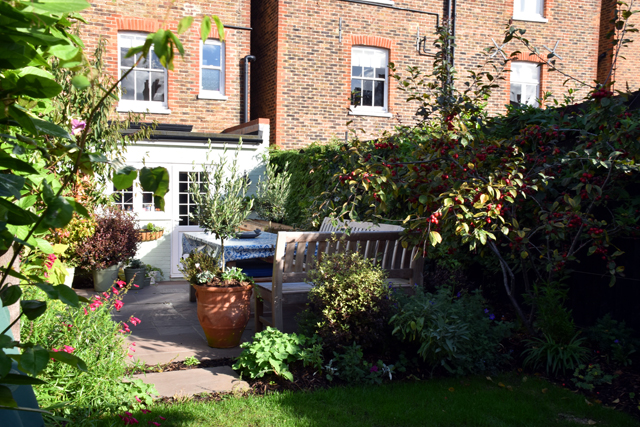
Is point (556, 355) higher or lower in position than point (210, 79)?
lower

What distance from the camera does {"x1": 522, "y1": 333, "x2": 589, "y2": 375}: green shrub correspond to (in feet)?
13.7

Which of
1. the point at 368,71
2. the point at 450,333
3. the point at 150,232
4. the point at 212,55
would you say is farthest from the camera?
the point at 368,71

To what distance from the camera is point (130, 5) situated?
37.5ft

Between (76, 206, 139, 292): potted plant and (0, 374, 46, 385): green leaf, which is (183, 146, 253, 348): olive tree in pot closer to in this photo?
(76, 206, 139, 292): potted plant

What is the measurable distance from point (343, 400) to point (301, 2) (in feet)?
34.5

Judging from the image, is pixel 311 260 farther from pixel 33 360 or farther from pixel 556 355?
pixel 33 360

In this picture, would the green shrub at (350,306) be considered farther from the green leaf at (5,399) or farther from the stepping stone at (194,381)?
the green leaf at (5,399)

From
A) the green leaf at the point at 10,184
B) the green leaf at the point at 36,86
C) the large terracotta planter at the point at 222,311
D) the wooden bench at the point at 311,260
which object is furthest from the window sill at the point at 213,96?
the green leaf at the point at 10,184

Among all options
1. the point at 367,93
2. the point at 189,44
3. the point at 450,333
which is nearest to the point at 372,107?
the point at 367,93

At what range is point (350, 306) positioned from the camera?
425 cm

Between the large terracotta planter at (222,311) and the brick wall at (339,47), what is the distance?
298 inches

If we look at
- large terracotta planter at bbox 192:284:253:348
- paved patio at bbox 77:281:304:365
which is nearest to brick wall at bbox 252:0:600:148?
paved patio at bbox 77:281:304:365

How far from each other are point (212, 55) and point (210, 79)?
57cm

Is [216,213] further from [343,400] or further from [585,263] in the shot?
[585,263]
